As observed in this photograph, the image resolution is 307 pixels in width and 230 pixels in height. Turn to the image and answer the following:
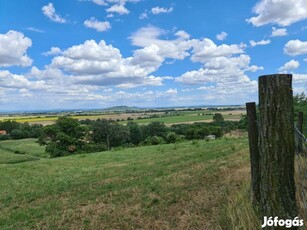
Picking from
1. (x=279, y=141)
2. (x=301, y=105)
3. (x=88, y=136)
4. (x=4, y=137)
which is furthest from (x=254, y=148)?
(x=4, y=137)

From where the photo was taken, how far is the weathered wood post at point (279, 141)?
3.75 m

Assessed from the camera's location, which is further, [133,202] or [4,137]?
[4,137]

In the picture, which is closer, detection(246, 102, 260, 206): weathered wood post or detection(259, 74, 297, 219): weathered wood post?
detection(259, 74, 297, 219): weathered wood post

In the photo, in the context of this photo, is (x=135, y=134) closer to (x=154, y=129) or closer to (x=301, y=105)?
(x=154, y=129)

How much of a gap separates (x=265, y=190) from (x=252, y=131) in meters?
1.66

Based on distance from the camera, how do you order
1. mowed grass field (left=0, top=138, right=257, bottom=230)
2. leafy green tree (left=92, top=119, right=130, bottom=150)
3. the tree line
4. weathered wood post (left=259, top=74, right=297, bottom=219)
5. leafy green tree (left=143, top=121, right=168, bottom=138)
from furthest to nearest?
leafy green tree (left=143, top=121, right=168, bottom=138) → leafy green tree (left=92, top=119, right=130, bottom=150) → the tree line → mowed grass field (left=0, top=138, right=257, bottom=230) → weathered wood post (left=259, top=74, right=297, bottom=219)

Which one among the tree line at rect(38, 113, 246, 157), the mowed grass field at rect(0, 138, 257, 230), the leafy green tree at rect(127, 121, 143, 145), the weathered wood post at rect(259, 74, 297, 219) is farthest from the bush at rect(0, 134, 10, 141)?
the weathered wood post at rect(259, 74, 297, 219)

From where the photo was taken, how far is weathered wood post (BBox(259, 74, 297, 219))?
3748mm

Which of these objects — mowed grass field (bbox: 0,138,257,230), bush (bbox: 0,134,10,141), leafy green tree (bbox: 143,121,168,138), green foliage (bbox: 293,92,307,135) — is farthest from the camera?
bush (bbox: 0,134,10,141)

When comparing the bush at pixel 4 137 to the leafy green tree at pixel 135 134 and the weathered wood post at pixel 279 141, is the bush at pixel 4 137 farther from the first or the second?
the weathered wood post at pixel 279 141

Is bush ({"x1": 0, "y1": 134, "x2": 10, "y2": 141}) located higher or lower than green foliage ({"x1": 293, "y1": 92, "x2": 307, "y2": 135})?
lower

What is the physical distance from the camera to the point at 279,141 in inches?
148

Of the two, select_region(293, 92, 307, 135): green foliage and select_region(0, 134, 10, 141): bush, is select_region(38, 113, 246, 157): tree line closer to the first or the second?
select_region(293, 92, 307, 135): green foliage

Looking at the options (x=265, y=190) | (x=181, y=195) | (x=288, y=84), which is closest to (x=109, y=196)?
(x=181, y=195)
